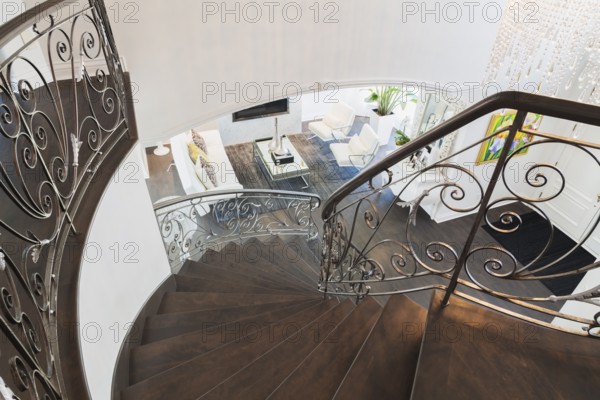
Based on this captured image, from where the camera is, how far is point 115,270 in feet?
8.68

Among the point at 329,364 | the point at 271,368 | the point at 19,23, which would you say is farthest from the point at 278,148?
the point at 19,23

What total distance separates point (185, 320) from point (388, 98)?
24.9 ft

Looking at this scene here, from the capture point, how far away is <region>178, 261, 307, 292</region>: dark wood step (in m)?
4.04

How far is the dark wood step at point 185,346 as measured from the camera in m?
2.57

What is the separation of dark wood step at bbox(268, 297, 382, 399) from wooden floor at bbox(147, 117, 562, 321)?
2.84 metres

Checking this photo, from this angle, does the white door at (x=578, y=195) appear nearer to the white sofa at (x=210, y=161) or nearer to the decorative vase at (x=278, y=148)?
the decorative vase at (x=278, y=148)

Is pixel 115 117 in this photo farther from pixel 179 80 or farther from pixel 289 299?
pixel 289 299

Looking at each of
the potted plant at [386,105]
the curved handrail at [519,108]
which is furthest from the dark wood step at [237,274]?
the potted plant at [386,105]

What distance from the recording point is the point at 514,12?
3387 mm

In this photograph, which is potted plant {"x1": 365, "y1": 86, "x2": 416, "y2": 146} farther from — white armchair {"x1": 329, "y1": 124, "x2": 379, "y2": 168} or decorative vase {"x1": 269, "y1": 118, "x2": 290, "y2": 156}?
decorative vase {"x1": 269, "y1": 118, "x2": 290, "y2": 156}

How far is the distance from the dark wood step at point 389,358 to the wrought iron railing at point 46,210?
111cm

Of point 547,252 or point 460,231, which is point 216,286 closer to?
point 460,231

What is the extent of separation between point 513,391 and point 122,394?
1.96 meters

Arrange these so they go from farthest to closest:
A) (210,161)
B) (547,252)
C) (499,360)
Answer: (210,161) → (547,252) → (499,360)
